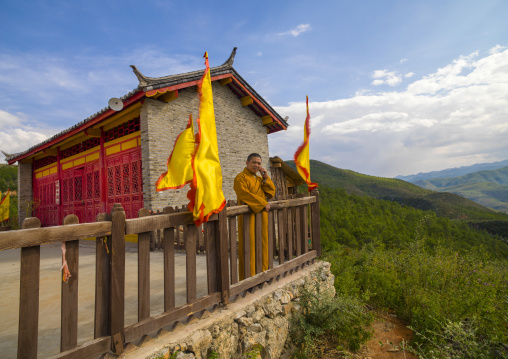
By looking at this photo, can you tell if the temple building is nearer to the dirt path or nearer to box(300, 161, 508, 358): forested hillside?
box(300, 161, 508, 358): forested hillside

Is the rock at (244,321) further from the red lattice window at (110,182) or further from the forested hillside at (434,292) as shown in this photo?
the red lattice window at (110,182)

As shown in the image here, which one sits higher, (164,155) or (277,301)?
(164,155)

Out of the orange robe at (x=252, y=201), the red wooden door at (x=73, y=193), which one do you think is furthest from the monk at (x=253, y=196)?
the red wooden door at (x=73, y=193)

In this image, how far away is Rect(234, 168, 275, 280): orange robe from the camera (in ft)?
11.1

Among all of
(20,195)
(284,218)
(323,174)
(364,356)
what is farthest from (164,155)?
(323,174)

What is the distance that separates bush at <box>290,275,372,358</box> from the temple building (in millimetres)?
5548

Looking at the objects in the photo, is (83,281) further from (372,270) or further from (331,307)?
(372,270)

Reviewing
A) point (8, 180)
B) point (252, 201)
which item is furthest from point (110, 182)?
point (8, 180)

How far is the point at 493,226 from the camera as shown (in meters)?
28.0

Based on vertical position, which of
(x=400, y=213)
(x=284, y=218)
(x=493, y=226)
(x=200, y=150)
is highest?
(x=200, y=150)

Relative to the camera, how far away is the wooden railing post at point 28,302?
1581mm

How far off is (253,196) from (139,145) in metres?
6.47

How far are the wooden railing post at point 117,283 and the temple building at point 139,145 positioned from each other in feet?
20.0

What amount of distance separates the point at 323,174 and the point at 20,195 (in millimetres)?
49190
